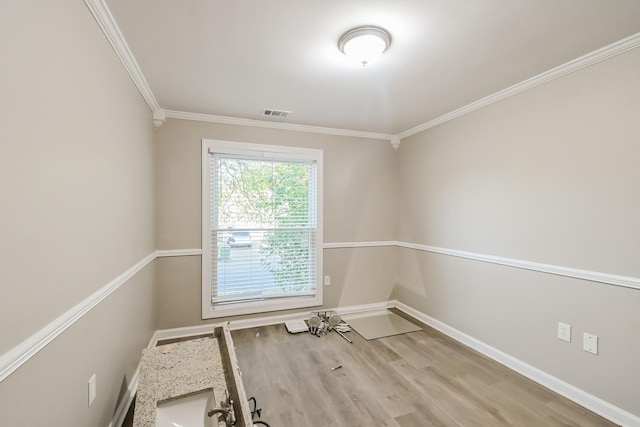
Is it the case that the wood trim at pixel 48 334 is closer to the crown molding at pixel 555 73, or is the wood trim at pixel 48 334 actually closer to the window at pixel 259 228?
the window at pixel 259 228

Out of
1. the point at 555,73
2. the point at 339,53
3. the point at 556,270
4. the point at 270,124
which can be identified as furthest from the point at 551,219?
the point at 270,124

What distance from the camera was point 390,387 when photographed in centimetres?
230

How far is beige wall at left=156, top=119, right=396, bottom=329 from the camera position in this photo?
3125 millimetres

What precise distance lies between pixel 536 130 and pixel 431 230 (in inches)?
59.2

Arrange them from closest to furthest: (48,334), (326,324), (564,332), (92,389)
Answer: (48,334) → (92,389) → (564,332) → (326,324)

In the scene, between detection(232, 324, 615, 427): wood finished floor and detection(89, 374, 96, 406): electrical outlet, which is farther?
detection(232, 324, 615, 427): wood finished floor

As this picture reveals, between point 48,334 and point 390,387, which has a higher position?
point 48,334

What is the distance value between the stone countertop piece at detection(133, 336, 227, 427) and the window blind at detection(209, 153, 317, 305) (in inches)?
58.3

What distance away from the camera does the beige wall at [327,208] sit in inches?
123

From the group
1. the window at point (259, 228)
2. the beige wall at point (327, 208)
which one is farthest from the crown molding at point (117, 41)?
the window at point (259, 228)

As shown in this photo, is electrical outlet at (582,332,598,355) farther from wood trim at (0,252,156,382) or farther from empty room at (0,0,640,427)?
wood trim at (0,252,156,382)

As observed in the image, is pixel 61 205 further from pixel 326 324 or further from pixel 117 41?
pixel 326 324

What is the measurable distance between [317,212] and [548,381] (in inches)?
106

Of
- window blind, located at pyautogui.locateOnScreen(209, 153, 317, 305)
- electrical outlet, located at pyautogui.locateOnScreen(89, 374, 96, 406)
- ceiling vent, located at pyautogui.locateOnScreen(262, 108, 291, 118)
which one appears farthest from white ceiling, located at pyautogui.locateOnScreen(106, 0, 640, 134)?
electrical outlet, located at pyautogui.locateOnScreen(89, 374, 96, 406)
